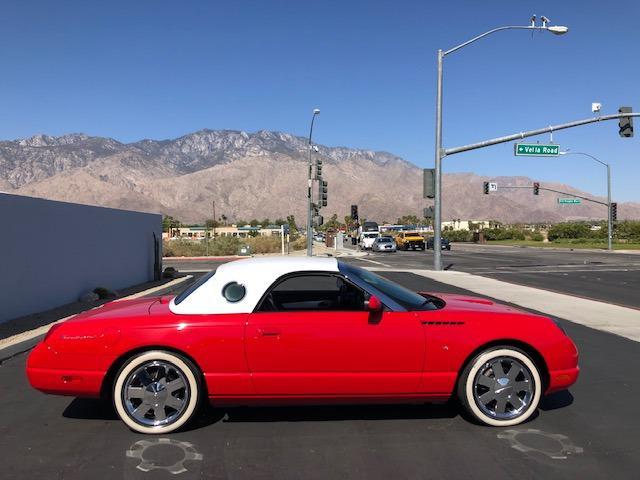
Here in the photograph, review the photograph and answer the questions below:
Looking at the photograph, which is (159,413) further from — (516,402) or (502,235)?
(502,235)

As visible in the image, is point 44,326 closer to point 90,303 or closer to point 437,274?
point 90,303

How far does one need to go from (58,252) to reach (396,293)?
8866 mm

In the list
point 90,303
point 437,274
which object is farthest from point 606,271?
point 90,303

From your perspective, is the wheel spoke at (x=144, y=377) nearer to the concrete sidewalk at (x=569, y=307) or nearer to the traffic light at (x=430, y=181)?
the concrete sidewalk at (x=569, y=307)

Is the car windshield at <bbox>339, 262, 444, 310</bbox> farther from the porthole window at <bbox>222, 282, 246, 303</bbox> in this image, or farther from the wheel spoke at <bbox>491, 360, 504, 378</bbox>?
the porthole window at <bbox>222, 282, 246, 303</bbox>

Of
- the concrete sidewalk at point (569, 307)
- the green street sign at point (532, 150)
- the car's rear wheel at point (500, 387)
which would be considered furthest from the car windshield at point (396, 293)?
the green street sign at point (532, 150)

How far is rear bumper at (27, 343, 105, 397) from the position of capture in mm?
4582

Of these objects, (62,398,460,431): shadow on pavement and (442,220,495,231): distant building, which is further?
(442,220,495,231): distant building

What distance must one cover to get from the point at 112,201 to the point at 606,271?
152 meters

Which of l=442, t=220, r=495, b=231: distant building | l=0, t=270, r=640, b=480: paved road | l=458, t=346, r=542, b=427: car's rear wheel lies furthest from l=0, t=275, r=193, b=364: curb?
l=442, t=220, r=495, b=231: distant building

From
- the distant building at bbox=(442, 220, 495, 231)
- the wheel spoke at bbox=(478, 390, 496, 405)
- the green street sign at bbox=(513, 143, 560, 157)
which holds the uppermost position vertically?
the green street sign at bbox=(513, 143, 560, 157)

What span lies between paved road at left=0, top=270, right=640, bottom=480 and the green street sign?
83.7ft

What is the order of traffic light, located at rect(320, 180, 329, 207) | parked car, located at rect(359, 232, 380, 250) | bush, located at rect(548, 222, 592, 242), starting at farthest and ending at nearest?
bush, located at rect(548, 222, 592, 242)
parked car, located at rect(359, 232, 380, 250)
traffic light, located at rect(320, 180, 329, 207)

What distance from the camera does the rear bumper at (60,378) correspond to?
4582 mm
